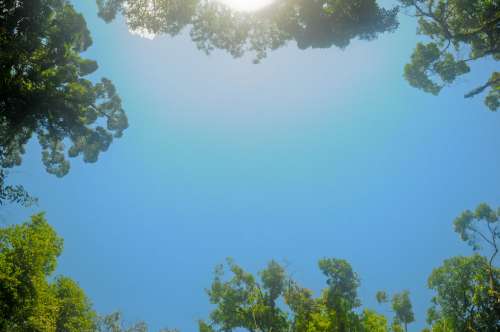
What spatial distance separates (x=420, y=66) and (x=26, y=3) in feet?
79.9

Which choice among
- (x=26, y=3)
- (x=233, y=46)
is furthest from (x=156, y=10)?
(x=26, y=3)

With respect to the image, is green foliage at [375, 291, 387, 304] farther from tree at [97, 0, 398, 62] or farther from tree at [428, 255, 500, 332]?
tree at [97, 0, 398, 62]

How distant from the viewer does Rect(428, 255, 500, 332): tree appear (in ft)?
69.8

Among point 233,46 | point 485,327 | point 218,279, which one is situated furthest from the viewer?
point 218,279

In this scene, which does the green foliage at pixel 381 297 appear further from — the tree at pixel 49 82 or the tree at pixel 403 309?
the tree at pixel 49 82

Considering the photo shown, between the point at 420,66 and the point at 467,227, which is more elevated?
the point at 420,66

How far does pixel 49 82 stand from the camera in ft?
58.4

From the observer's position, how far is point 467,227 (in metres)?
27.0

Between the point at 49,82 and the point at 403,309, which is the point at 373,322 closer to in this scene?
the point at 403,309

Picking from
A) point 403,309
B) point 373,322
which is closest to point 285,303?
point 373,322

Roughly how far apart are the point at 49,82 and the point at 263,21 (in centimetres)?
1298

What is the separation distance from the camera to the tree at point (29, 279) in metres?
16.9

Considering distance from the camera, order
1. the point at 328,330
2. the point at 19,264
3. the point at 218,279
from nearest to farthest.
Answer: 1. the point at 328,330
2. the point at 19,264
3. the point at 218,279

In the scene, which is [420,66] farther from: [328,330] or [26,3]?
[26,3]
